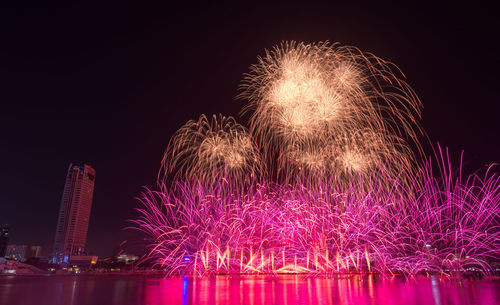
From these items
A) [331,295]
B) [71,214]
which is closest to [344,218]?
[331,295]

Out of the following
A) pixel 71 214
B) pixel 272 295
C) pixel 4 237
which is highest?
pixel 71 214

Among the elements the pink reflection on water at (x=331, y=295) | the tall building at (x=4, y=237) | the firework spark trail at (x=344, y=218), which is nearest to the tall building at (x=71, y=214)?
the tall building at (x=4, y=237)

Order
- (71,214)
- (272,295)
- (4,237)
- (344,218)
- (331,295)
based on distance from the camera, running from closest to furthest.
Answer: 1. (331,295)
2. (272,295)
3. (344,218)
4. (71,214)
5. (4,237)

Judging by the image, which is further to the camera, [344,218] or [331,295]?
[344,218]

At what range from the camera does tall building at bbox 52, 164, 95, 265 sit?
6161 inches

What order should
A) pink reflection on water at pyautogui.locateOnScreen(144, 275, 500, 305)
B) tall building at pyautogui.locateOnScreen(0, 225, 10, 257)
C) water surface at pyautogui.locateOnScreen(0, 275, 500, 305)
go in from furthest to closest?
tall building at pyautogui.locateOnScreen(0, 225, 10, 257)
water surface at pyautogui.locateOnScreen(0, 275, 500, 305)
pink reflection on water at pyautogui.locateOnScreen(144, 275, 500, 305)

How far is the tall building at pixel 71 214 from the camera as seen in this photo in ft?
513

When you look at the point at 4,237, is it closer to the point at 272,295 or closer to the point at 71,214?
the point at 71,214

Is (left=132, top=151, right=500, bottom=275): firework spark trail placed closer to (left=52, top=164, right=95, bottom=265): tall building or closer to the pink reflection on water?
the pink reflection on water

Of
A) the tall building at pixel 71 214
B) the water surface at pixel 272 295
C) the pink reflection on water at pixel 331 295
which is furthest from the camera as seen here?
→ the tall building at pixel 71 214

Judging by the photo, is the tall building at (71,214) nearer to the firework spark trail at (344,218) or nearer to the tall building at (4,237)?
the tall building at (4,237)

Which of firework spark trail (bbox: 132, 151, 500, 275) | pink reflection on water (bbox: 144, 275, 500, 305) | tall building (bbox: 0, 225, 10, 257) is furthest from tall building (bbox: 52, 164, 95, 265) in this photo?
pink reflection on water (bbox: 144, 275, 500, 305)

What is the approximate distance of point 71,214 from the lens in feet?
519

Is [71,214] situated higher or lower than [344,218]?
higher
